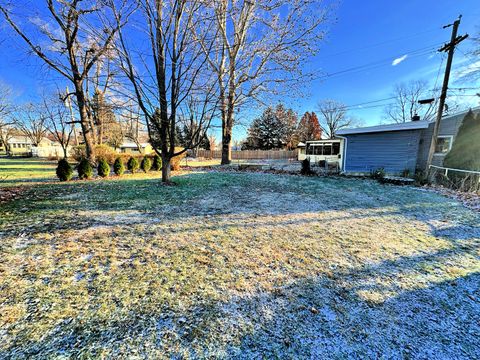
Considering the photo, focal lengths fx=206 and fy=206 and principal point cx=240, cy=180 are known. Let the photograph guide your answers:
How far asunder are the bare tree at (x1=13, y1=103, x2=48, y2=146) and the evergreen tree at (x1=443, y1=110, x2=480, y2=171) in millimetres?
34935

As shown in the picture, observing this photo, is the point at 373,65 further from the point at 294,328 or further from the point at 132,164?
the point at 294,328

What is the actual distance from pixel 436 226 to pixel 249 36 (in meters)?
13.5

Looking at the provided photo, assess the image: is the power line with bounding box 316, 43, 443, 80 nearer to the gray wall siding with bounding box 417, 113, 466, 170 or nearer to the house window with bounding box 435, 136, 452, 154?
the gray wall siding with bounding box 417, 113, 466, 170

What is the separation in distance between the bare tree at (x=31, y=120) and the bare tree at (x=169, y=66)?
26088 mm

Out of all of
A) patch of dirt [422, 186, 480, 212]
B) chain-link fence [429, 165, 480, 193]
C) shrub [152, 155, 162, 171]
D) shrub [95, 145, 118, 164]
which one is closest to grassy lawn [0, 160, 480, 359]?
patch of dirt [422, 186, 480, 212]

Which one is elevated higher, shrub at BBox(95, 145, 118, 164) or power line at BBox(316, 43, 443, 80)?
power line at BBox(316, 43, 443, 80)

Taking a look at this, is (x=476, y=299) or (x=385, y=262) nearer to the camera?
(x=476, y=299)

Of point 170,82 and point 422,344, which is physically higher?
point 170,82

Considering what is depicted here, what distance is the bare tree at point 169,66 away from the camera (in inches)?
227

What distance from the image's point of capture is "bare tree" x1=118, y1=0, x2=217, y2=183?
5.78 m

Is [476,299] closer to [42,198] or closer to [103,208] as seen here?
[103,208]

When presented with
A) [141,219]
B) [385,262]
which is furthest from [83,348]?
[385,262]

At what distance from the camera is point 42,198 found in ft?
16.8

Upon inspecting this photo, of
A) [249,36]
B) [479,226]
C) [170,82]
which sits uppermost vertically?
[249,36]
